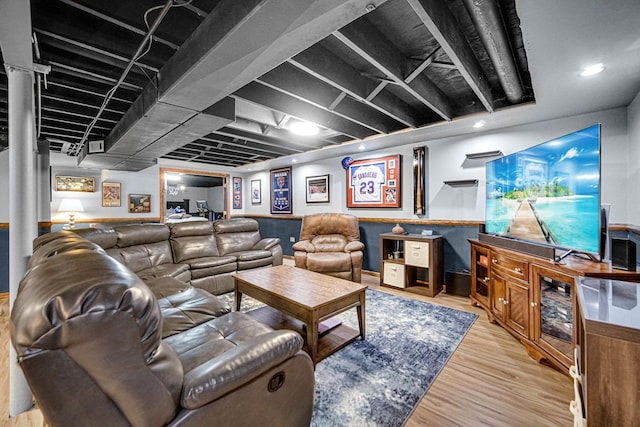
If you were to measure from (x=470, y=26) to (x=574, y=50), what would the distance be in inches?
25.7

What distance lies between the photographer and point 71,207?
4617 millimetres

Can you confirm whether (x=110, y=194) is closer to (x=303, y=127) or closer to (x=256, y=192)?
(x=256, y=192)

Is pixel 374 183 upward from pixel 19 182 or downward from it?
upward

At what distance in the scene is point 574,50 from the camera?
66.3 inches

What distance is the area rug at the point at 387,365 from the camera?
5.13 feet

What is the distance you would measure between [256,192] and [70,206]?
12.1ft

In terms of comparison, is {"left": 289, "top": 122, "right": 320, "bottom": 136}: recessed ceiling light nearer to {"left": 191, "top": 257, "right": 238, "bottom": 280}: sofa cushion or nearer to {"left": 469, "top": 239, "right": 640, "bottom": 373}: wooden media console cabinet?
{"left": 191, "top": 257, "right": 238, "bottom": 280}: sofa cushion

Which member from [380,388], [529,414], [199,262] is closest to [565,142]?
[529,414]

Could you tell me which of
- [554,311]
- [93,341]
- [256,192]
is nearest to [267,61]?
[93,341]

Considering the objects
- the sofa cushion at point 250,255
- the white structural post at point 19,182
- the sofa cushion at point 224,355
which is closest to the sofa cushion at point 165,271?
the sofa cushion at point 250,255

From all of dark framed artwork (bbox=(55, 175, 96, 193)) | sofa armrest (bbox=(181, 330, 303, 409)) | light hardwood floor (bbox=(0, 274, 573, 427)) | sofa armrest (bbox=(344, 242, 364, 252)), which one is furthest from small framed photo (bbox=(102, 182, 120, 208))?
sofa armrest (bbox=(181, 330, 303, 409))

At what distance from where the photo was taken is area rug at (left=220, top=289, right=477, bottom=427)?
1.56 m

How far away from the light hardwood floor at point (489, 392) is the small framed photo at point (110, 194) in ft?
11.8

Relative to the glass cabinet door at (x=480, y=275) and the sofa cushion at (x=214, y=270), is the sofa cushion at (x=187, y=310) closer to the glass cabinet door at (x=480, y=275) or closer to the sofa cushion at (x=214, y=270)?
the sofa cushion at (x=214, y=270)
